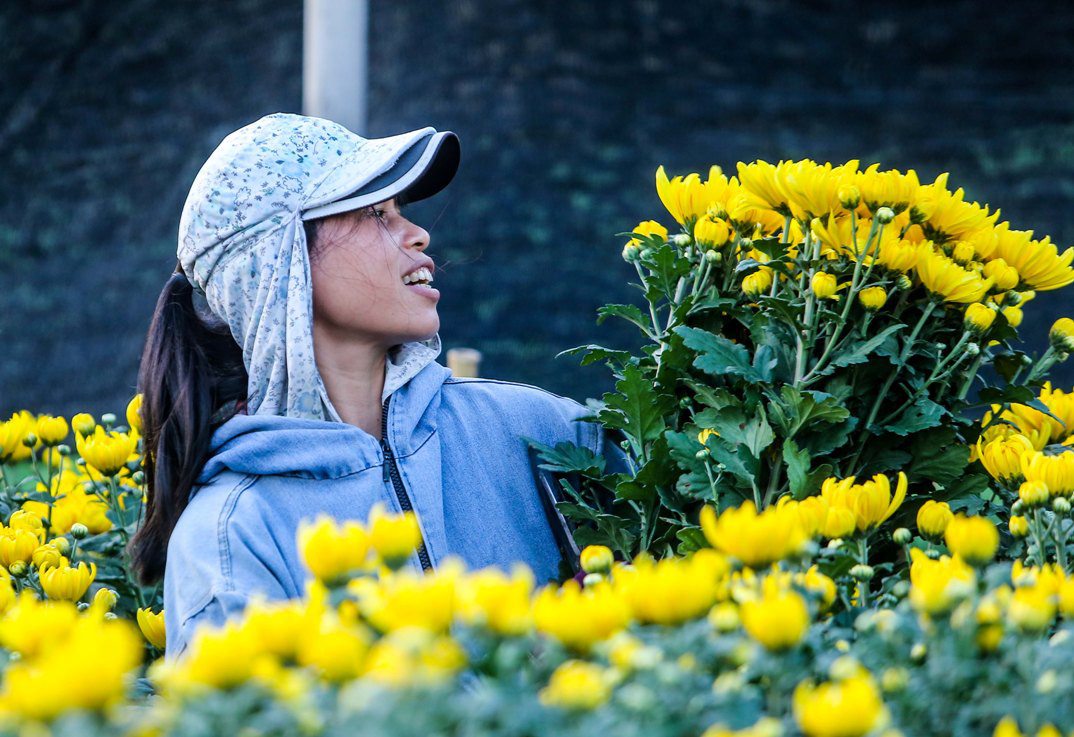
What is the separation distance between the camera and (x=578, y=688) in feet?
2.66

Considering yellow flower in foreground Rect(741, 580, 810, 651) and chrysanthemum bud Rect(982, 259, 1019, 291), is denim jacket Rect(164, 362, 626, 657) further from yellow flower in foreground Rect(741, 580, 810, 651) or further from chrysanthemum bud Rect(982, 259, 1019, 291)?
yellow flower in foreground Rect(741, 580, 810, 651)

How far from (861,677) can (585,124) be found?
14.3 ft

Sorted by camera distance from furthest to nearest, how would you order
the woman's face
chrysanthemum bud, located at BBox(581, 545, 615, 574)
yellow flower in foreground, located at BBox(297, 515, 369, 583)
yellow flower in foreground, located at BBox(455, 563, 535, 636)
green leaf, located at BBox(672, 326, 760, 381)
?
the woman's face, green leaf, located at BBox(672, 326, 760, 381), chrysanthemum bud, located at BBox(581, 545, 615, 574), yellow flower in foreground, located at BBox(297, 515, 369, 583), yellow flower in foreground, located at BBox(455, 563, 535, 636)

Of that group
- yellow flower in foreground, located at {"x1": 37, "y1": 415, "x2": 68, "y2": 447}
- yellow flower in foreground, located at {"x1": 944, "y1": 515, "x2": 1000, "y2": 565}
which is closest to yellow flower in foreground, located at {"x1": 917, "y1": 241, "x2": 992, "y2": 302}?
yellow flower in foreground, located at {"x1": 944, "y1": 515, "x2": 1000, "y2": 565}

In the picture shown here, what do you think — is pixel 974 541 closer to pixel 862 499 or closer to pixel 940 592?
pixel 940 592

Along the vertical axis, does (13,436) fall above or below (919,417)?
below

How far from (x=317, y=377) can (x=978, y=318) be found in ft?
3.29

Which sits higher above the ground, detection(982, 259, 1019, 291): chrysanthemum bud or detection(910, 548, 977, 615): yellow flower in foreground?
detection(982, 259, 1019, 291): chrysanthemum bud

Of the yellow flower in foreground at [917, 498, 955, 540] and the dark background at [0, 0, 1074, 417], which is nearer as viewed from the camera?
the yellow flower in foreground at [917, 498, 955, 540]

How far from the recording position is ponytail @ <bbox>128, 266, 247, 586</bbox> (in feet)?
6.45

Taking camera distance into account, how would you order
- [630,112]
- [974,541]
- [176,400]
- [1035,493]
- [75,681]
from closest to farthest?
[75,681] → [974,541] → [1035,493] → [176,400] → [630,112]

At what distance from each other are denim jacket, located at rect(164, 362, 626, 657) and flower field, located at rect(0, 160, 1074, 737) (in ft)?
0.26

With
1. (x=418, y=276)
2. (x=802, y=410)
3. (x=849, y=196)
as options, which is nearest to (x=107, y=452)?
(x=418, y=276)

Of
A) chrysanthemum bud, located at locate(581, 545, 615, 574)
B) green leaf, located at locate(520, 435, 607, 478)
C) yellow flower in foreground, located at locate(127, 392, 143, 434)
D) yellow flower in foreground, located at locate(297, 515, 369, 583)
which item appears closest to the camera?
yellow flower in foreground, located at locate(297, 515, 369, 583)
